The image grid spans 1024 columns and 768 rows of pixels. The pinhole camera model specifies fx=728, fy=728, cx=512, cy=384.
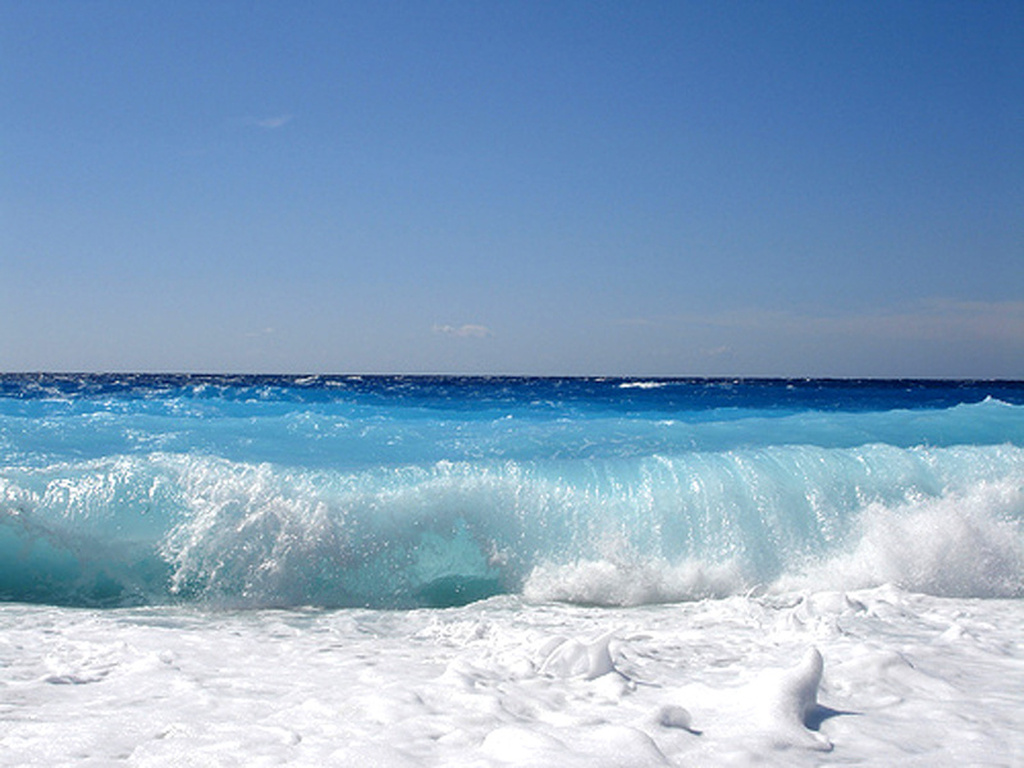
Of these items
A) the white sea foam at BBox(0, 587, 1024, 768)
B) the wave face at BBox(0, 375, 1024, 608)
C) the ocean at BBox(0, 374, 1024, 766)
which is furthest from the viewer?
the wave face at BBox(0, 375, 1024, 608)

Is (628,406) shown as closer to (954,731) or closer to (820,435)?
(820,435)

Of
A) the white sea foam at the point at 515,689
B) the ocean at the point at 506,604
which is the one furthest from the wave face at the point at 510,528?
the white sea foam at the point at 515,689

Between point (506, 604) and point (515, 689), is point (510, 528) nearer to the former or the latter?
point (506, 604)

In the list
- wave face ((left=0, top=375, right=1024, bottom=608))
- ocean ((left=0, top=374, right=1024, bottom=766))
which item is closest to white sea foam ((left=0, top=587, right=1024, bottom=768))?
ocean ((left=0, top=374, right=1024, bottom=766))

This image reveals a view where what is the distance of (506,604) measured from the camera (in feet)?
18.8

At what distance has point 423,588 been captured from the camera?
6188mm

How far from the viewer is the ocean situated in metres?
2.83

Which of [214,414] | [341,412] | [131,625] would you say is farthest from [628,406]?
[131,625]

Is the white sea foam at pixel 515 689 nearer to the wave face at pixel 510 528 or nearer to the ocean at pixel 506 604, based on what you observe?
the ocean at pixel 506 604

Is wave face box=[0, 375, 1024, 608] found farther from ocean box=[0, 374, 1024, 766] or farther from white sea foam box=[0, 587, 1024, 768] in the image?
white sea foam box=[0, 587, 1024, 768]

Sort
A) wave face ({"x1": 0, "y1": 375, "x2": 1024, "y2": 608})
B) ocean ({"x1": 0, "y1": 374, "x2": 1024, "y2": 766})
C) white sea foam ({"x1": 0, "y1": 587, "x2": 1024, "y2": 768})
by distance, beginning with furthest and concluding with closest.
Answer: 1. wave face ({"x1": 0, "y1": 375, "x2": 1024, "y2": 608})
2. ocean ({"x1": 0, "y1": 374, "x2": 1024, "y2": 766})
3. white sea foam ({"x1": 0, "y1": 587, "x2": 1024, "y2": 768})

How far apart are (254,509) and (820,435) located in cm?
1025

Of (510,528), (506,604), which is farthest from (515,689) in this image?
(510,528)

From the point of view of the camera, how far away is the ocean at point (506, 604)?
9.28ft
